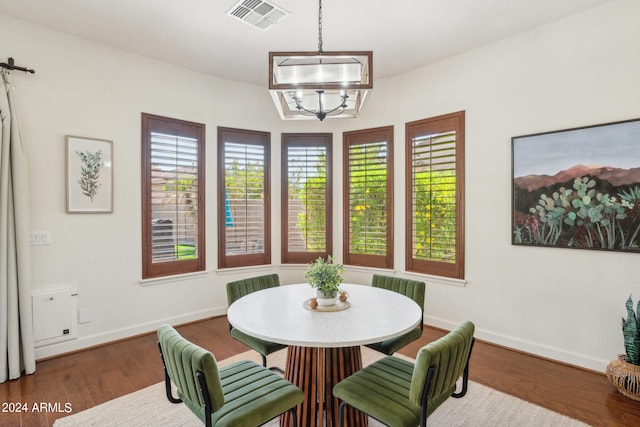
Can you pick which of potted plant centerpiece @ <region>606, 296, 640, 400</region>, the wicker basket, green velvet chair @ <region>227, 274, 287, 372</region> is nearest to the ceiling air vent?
green velvet chair @ <region>227, 274, 287, 372</region>

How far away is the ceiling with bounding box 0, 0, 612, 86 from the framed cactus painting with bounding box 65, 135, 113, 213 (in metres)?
0.93

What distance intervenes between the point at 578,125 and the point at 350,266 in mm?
2925

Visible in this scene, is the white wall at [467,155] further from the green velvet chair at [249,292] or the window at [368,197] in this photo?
the green velvet chair at [249,292]

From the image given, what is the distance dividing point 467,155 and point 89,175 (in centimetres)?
398

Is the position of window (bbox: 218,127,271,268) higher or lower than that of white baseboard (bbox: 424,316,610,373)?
higher

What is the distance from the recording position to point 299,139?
4.73 metres

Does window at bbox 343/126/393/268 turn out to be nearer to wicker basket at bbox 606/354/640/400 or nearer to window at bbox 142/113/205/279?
window at bbox 142/113/205/279

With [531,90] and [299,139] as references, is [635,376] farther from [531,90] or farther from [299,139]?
[299,139]

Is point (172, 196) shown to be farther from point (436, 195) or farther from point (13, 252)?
point (436, 195)

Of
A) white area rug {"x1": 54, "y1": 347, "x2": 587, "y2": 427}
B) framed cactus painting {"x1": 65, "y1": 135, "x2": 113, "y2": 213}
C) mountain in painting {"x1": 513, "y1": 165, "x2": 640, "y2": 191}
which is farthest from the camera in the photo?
framed cactus painting {"x1": 65, "y1": 135, "x2": 113, "y2": 213}

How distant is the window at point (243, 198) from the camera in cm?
436

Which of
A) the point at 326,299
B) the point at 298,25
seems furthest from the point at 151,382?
the point at 298,25

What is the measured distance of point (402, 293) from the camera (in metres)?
2.74

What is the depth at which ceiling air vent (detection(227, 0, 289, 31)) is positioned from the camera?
2.72 meters
